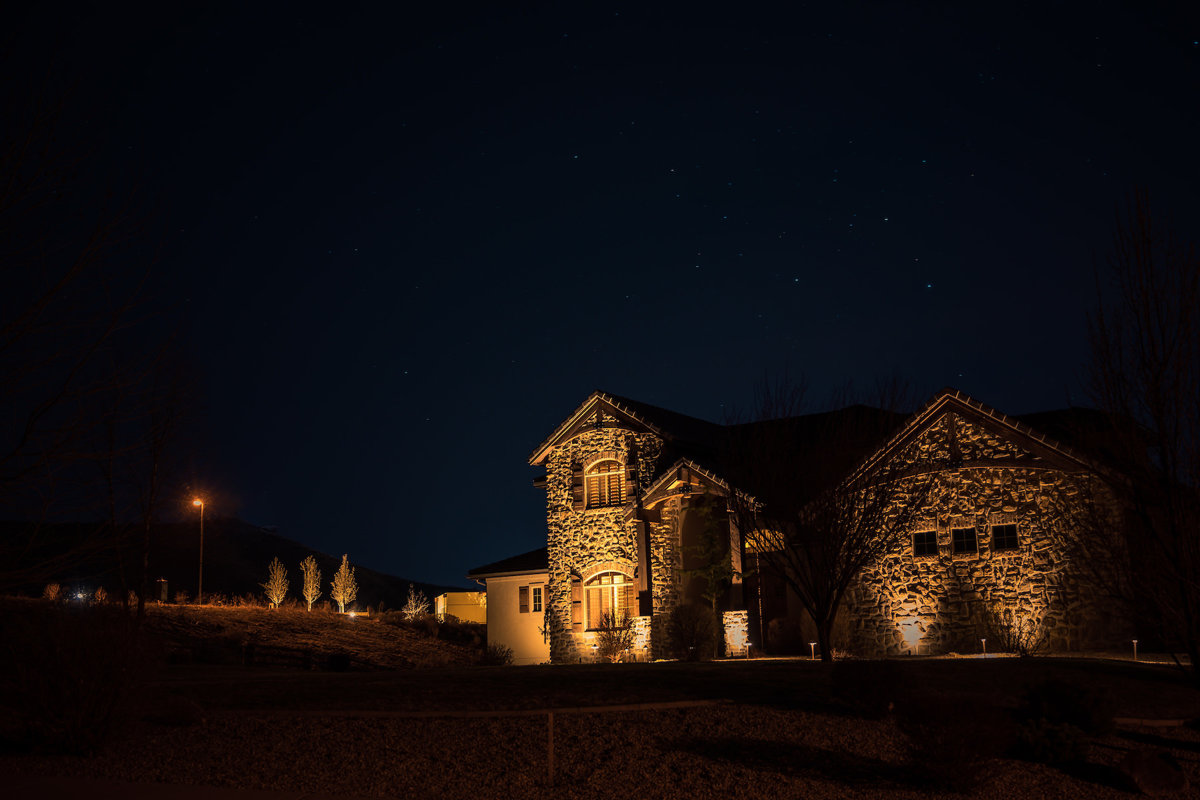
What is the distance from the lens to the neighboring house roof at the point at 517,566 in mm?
35875

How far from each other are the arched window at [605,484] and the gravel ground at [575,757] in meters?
18.5

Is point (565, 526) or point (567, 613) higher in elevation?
point (565, 526)

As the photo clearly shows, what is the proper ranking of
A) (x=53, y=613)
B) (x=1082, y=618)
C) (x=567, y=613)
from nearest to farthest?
(x=53, y=613), (x=1082, y=618), (x=567, y=613)

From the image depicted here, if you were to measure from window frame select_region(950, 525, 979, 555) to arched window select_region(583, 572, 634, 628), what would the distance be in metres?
9.88

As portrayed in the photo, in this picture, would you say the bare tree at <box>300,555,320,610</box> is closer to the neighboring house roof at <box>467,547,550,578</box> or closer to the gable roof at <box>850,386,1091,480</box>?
the neighboring house roof at <box>467,547,550,578</box>

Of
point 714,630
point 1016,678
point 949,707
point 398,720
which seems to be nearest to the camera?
point 949,707

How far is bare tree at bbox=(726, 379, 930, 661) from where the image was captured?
20.3 meters

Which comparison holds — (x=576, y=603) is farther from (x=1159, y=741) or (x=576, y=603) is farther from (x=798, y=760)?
(x=798, y=760)

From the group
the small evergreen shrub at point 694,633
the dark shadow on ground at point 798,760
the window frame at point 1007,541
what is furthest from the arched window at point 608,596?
the dark shadow on ground at point 798,760

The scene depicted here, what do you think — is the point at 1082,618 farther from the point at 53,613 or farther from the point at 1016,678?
the point at 53,613

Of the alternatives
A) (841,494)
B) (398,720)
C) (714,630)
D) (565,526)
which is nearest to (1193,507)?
(841,494)

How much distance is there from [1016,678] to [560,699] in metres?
7.56

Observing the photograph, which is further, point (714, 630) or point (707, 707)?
point (714, 630)

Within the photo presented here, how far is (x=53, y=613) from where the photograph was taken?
1205cm
